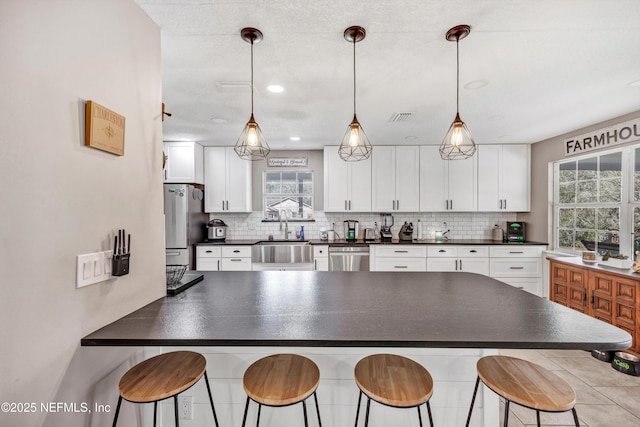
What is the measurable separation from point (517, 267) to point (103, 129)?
4769 millimetres

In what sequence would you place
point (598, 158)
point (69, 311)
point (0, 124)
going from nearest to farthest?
1. point (0, 124)
2. point (69, 311)
3. point (598, 158)

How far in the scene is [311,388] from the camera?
108 cm

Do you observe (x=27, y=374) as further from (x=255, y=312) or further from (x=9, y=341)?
(x=255, y=312)

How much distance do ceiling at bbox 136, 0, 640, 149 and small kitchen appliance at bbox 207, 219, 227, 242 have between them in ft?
5.41

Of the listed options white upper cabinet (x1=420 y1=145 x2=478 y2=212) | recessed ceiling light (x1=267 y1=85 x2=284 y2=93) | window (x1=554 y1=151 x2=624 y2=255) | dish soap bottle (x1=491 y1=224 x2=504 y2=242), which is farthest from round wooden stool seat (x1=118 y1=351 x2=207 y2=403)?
dish soap bottle (x1=491 y1=224 x2=504 y2=242)

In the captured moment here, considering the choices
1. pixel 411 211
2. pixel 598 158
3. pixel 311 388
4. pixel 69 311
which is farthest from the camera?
pixel 411 211

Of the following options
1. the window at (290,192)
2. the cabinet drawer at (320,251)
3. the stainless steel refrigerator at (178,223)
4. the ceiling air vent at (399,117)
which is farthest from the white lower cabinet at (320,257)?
the ceiling air vent at (399,117)

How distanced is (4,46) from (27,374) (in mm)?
970

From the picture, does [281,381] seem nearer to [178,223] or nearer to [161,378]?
[161,378]

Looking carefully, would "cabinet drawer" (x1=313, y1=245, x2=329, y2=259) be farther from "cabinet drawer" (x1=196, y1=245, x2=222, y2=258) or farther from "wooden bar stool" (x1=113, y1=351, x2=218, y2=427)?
"wooden bar stool" (x1=113, y1=351, x2=218, y2=427)

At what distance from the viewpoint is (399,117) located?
3033 millimetres

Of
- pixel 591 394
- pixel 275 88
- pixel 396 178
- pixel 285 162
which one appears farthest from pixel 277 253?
pixel 591 394

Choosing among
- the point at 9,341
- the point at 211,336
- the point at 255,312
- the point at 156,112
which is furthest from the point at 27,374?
the point at 156,112

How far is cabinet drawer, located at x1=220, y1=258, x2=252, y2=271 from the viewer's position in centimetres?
399
